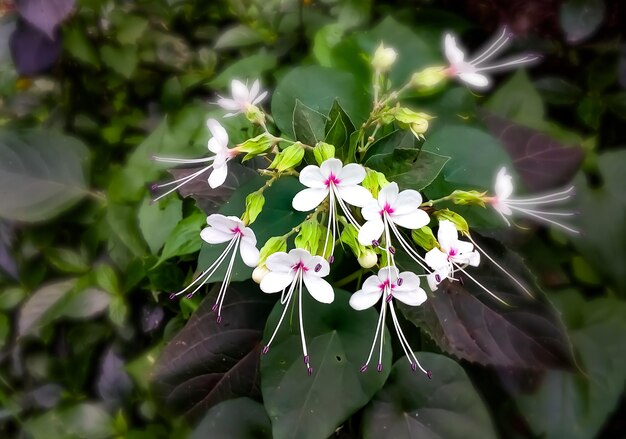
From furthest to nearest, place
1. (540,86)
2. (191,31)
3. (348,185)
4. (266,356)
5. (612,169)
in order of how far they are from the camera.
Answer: (191,31) → (540,86) → (612,169) → (266,356) → (348,185)

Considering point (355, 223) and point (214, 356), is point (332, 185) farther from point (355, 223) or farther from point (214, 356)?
point (214, 356)

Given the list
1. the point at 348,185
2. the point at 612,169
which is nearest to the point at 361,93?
the point at 348,185

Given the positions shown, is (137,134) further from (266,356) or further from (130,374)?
(266,356)

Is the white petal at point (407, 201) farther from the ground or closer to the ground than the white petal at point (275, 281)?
farther from the ground

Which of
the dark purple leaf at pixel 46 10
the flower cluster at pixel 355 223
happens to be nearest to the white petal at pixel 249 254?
the flower cluster at pixel 355 223

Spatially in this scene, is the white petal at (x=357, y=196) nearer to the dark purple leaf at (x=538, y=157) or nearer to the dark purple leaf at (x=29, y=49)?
the dark purple leaf at (x=538, y=157)

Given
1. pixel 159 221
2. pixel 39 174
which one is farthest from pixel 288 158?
pixel 39 174
